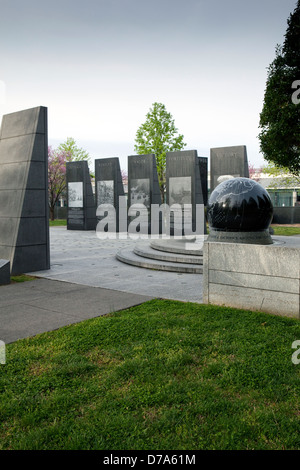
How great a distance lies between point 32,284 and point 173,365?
551 centimetres

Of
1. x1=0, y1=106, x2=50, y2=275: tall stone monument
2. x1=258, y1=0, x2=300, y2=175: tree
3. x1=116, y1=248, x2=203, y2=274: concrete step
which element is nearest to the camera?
x1=0, y1=106, x2=50, y2=275: tall stone monument

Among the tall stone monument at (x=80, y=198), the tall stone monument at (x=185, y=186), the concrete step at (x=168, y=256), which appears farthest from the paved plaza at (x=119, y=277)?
the tall stone monument at (x=80, y=198)

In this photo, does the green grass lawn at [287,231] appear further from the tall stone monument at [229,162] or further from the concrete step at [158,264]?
the concrete step at [158,264]

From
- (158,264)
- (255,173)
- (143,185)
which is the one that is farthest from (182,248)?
(255,173)

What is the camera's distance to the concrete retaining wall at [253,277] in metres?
5.70

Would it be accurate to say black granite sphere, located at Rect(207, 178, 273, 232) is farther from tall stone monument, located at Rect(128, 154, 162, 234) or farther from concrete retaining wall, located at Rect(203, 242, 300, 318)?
tall stone monument, located at Rect(128, 154, 162, 234)

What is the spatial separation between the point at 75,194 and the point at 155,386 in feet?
77.8

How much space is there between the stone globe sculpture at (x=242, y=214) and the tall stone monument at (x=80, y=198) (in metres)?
18.7

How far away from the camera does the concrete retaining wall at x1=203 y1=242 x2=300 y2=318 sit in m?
5.70

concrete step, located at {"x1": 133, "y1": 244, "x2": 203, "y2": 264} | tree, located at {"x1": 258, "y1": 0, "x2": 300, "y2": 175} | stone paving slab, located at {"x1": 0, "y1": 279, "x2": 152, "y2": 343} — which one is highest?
tree, located at {"x1": 258, "y1": 0, "x2": 300, "y2": 175}

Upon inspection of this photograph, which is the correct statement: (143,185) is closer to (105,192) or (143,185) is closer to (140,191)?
(140,191)

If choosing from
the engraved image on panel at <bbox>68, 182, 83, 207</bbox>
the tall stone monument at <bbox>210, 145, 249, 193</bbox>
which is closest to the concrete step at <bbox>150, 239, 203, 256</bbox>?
the tall stone monument at <bbox>210, 145, 249, 193</bbox>

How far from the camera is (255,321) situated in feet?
18.0

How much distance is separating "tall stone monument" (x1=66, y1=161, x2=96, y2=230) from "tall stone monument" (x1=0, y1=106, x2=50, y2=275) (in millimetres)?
15155
